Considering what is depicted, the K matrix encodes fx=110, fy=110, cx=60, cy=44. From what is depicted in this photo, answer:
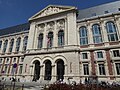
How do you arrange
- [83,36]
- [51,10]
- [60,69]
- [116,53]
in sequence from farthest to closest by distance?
[51,10]
[83,36]
[60,69]
[116,53]

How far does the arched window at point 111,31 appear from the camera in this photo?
23028 millimetres

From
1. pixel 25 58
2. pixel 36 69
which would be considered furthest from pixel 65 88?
pixel 25 58

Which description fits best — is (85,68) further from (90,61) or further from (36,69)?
(36,69)

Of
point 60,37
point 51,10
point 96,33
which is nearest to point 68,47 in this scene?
point 60,37

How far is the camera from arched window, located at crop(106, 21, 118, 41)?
23.0m

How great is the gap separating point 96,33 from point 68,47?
281 inches

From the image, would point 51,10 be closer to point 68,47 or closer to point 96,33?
point 68,47

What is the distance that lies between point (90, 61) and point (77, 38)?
247 inches

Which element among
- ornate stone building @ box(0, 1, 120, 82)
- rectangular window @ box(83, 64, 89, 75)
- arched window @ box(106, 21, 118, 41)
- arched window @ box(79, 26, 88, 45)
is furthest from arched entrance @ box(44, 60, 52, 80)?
arched window @ box(106, 21, 118, 41)

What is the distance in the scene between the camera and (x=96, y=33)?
2506 centimetres

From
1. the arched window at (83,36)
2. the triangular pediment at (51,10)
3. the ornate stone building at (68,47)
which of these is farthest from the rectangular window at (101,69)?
the triangular pediment at (51,10)

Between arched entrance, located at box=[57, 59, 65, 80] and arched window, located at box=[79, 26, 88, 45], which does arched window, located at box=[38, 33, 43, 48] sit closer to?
arched entrance, located at box=[57, 59, 65, 80]

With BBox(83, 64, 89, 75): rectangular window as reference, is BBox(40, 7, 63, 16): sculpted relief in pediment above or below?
above

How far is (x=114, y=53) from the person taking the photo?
21.6 m
